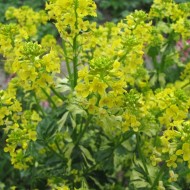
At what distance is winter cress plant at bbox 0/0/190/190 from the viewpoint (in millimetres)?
1740

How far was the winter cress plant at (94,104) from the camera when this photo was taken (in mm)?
1740

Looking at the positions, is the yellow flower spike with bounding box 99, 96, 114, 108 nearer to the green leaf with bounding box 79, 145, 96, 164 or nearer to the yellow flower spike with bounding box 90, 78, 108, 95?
the yellow flower spike with bounding box 90, 78, 108, 95

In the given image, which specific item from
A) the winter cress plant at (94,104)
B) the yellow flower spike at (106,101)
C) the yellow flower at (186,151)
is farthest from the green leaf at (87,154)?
the yellow flower at (186,151)

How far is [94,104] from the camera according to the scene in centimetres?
179

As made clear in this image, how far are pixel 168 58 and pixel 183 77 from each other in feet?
0.58

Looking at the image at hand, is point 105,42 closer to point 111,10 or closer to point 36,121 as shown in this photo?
point 36,121

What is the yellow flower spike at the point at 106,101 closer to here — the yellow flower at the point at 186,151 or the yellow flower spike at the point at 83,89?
the yellow flower spike at the point at 83,89

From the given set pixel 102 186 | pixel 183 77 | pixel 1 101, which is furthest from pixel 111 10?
pixel 1 101

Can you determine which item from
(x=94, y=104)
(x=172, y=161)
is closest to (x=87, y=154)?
(x=94, y=104)

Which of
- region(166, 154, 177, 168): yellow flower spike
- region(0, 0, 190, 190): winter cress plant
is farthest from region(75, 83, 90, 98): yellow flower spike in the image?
region(166, 154, 177, 168): yellow flower spike

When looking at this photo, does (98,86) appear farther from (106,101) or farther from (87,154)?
(87,154)

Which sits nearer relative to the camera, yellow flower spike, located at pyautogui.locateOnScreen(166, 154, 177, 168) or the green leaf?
yellow flower spike, located at pyautogui.locateOnScreen(166, 154, 177, 168)

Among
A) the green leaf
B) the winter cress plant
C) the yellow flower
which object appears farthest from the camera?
the green leaf

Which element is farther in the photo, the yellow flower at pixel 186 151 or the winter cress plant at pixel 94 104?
the winter cress plant at pixel 94 104
